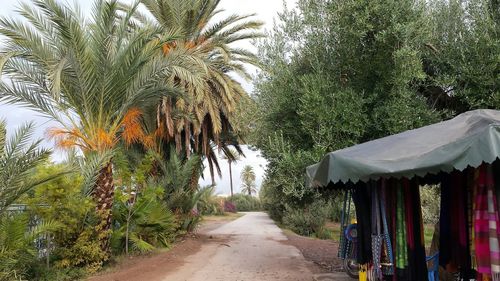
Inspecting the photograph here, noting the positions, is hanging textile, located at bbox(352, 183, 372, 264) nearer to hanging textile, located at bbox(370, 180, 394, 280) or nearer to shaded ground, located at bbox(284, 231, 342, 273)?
hanging textile, located at bbox(370, 180, 394, 280)

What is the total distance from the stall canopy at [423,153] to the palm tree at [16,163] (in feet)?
16.5

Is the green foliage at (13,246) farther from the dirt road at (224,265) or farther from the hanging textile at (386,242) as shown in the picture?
the hanging textile at (386,242)

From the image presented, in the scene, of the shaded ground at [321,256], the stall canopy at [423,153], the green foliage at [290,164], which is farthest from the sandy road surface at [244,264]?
the stall canopy at [423,153]

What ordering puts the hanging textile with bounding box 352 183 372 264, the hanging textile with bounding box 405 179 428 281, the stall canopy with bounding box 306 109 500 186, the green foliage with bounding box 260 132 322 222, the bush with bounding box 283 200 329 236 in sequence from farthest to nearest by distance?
the bush with bounding box 283 200 329 236, the green foliage with bounding box 260 132 322 222, the hanging textile with bounding box 352 183 372 264, the hanging textile with bounding box 405 179 428 281, the stall canopy with bounding box 306 109 500 186

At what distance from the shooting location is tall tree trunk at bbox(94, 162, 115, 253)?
35.3ft

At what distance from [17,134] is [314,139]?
577 centimetres

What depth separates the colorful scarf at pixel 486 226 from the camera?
5.08 m

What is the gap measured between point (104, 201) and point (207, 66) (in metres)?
7.98

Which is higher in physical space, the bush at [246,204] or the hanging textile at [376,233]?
the hanging textile at [376,233]

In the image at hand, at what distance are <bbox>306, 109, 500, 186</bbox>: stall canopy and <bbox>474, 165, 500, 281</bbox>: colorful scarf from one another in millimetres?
624

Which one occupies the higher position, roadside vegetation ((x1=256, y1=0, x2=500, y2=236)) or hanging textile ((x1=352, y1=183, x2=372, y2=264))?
roadside vegetation ((x1=256, y1=0, x2=500, y2=236))

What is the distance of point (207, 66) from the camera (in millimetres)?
17484

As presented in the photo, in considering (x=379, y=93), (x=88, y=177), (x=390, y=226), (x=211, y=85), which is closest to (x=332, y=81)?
(x=379, y=93)

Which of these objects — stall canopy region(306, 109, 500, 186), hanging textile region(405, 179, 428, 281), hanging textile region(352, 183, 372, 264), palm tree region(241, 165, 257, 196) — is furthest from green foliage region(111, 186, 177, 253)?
palm tree region(241, 165, 257, 196)
